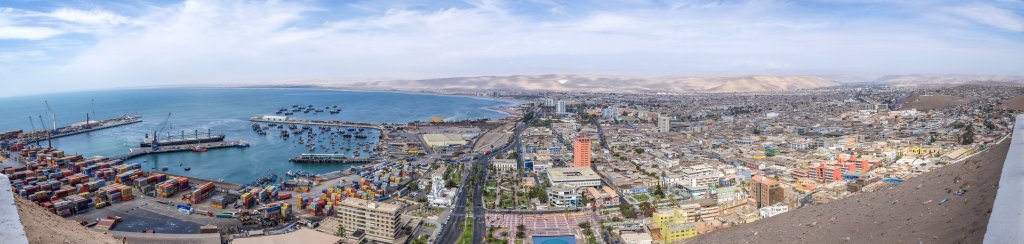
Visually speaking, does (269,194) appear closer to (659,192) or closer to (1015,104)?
(659,192)

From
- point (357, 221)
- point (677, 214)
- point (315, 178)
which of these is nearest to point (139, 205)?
point (315, 178)

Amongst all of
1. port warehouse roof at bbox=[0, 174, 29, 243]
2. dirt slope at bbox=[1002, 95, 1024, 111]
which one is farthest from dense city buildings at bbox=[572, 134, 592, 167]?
dirt slope at bbox=[1002, 95, 1024, 111]

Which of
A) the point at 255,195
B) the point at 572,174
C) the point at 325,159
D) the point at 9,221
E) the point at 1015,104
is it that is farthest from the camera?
the point at 1015,104

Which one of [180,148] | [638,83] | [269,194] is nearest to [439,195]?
[269,194]

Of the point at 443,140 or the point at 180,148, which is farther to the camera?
the point at 443,140

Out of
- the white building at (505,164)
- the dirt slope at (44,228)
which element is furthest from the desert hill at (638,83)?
the dirt slope at (44,228)

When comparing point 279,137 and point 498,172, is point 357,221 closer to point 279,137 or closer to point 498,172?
point 498,172

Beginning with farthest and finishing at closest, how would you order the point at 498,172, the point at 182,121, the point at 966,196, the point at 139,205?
the point at 182,121 → the point at 498,172 → the point at 139,205 → the point at 966,196

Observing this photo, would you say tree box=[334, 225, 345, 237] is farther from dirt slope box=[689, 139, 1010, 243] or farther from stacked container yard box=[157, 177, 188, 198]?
dirt slope box=[689, 139, 1010, 243]
